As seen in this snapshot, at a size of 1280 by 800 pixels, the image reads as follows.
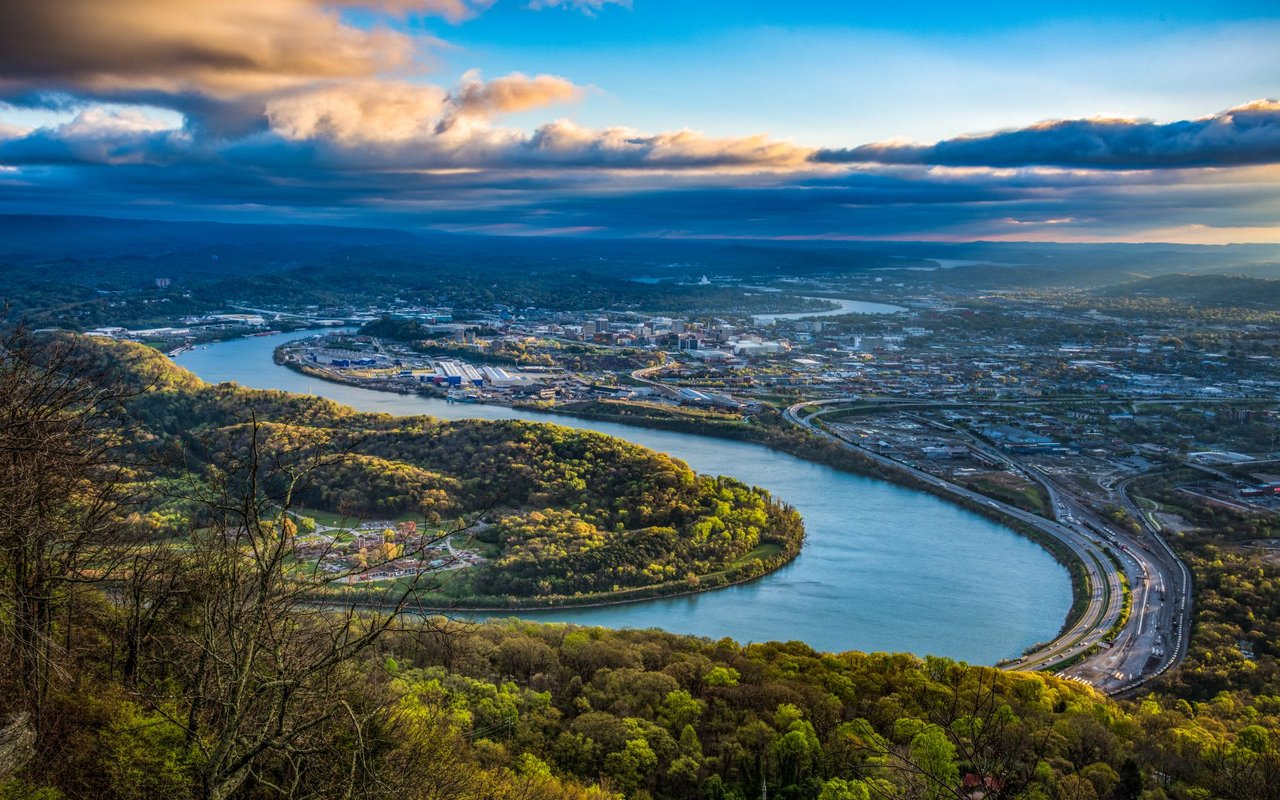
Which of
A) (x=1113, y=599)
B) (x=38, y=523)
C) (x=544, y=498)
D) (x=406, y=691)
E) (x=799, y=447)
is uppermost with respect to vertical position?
(x=38, y=523)

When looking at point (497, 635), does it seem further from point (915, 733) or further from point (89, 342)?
point (89, 342)

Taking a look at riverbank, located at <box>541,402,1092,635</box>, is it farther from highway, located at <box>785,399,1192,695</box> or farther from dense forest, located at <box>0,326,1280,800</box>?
dense forest, located at <box>0,326,1280,800</box>

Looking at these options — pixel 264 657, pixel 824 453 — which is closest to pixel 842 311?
pixel 824 453

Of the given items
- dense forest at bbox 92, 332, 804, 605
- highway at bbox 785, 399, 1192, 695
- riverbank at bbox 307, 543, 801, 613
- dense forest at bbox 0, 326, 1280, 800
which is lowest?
riverbank at bbox 307, 543, 801, 613

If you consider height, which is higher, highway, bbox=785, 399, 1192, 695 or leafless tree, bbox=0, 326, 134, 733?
leafless tree, bbox=0, 326, 134, 733

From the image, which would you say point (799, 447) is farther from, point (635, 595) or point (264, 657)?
point (264, 657)

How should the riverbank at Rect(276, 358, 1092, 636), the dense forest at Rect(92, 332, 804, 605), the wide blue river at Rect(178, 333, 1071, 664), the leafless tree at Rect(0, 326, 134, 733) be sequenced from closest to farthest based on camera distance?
the leafless tree at Rect(0, 326, 134, 733)
the wide blue river at Rect(178, 333, 1071, 664)
the dense forest at Rect(92, 332, 804, 605)
the riverbank at Rect(276, 358, 1092, 636)

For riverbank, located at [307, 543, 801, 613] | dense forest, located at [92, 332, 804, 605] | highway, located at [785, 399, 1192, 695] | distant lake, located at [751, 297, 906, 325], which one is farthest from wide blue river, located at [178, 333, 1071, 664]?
distant lake, located at [751, 297, 906, 325]
